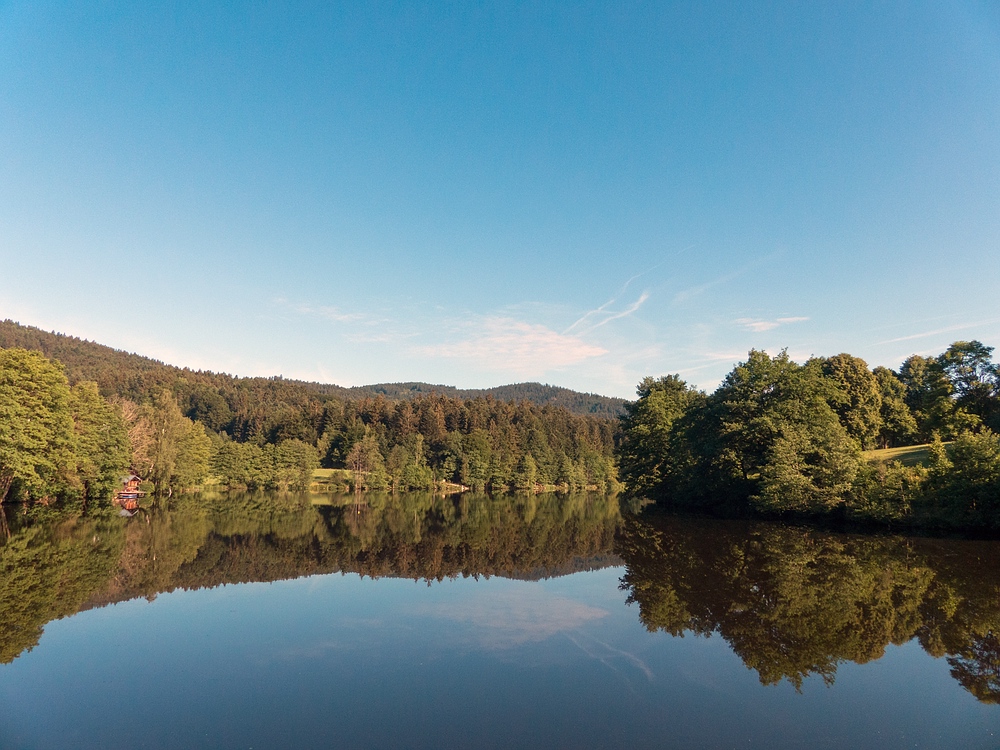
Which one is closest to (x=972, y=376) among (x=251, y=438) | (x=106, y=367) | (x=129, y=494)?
(x=129, y=494)

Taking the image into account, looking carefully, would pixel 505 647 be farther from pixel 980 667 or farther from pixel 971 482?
pixel 971 482

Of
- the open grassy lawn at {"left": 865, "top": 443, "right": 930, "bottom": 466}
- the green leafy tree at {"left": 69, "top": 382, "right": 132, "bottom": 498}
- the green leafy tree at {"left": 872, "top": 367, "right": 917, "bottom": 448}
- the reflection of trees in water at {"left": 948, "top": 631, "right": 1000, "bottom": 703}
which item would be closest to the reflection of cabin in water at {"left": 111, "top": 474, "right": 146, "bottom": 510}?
the green leafy tree at {"left": 69, "top": 382, "right": 132, "bottom": 498}

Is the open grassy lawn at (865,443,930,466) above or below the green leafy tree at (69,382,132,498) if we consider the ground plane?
above

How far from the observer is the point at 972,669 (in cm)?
1143

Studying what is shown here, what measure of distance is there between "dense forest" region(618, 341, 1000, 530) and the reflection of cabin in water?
161 ft

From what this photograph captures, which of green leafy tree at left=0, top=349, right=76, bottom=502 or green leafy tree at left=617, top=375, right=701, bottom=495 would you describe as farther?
green leafy tree at left=617, top=375, right=701, bottom=495

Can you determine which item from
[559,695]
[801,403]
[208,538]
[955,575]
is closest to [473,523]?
[208,538]

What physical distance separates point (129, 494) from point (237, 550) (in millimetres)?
42211

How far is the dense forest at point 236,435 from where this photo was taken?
132 ft

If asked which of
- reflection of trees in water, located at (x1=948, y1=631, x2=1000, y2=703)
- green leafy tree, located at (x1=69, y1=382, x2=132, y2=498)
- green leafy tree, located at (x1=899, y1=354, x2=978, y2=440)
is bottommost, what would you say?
reflection of trees in water, located at (x1=948, y1=631, x2=1000, y2=703)

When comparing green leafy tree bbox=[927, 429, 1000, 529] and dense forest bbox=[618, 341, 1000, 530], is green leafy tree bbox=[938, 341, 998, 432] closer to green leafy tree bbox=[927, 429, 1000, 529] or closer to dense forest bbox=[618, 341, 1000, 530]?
dense forest bbox=[618, 341, 1000, 530]

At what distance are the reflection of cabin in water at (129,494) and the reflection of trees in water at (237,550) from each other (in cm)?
574

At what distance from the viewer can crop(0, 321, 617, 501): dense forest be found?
4012 cm

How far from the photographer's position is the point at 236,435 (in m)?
136
